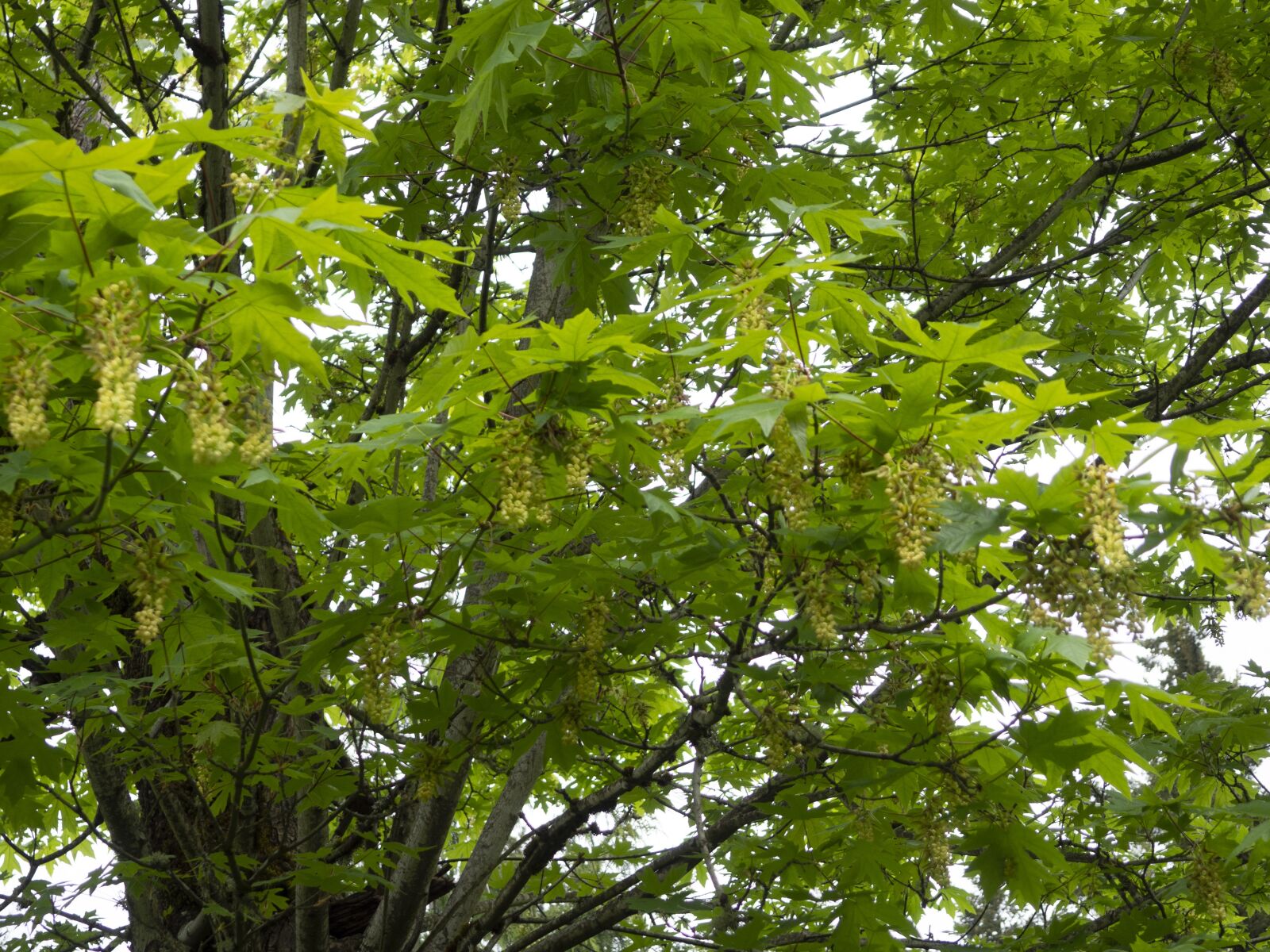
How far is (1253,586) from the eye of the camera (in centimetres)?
232

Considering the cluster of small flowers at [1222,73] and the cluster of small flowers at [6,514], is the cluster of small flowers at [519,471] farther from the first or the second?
the cluster of small flowers at [1222,73]

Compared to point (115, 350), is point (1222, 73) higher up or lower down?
higher up

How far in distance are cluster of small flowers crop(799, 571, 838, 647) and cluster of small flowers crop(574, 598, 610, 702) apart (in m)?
0.63

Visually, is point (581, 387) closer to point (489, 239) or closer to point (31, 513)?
point (31, 513)

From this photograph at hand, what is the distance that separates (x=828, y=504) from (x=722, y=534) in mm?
356

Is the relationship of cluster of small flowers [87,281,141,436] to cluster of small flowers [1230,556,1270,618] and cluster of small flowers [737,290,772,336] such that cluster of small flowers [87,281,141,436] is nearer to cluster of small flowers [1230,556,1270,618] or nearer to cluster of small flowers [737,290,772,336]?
cluster of small flowers [737,290,772,336]

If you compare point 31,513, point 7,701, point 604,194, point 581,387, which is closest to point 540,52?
point 604,194

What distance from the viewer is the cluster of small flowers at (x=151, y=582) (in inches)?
102

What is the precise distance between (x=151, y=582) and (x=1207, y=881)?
385 cm

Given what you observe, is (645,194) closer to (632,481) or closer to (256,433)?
(632,481)

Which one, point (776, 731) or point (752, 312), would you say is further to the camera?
point (776, 731)

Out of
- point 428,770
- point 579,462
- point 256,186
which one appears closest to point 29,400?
point 256,186

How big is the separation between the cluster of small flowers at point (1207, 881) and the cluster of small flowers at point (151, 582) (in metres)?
3.76

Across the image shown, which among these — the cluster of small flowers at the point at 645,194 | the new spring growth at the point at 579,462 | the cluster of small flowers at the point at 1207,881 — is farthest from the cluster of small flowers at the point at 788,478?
the cluster of small flowers at the point at 1207,881
